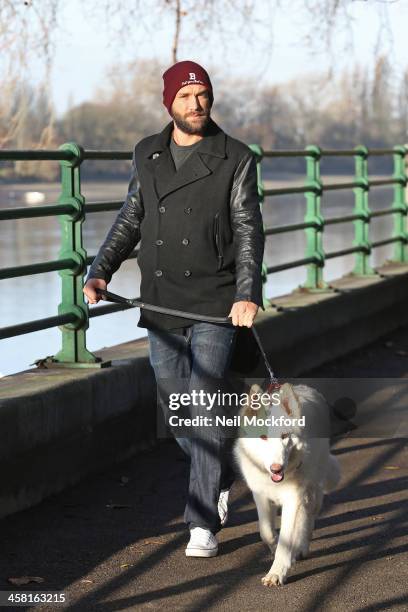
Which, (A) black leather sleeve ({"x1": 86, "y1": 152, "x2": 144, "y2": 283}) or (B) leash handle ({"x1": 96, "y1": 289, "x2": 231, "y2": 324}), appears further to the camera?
(A) black leather sleeve ({"x1": 86, "y1": 152, "x2": 144, "y2": 283})

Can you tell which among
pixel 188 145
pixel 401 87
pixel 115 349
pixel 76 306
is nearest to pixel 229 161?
pixel 188 145

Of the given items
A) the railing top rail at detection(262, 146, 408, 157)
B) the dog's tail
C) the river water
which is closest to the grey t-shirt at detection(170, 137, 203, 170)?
the dog's tail

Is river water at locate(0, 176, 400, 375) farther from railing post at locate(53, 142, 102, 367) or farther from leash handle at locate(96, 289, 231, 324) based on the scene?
leash handle at locate(96, 289, 231, 324)

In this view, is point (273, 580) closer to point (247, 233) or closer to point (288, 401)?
point (288, 401)

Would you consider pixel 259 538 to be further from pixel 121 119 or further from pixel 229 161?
pixel 121 119

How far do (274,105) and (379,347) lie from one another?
66.2 meters

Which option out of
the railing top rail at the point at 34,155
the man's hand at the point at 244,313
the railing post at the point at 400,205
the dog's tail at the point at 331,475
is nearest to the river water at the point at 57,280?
the railing post at the point at 400,205

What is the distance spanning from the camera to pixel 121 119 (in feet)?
231

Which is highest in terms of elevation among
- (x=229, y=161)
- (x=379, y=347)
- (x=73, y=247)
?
(x=229, y=161)

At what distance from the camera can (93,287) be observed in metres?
5.71

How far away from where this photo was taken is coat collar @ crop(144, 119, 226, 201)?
5582 mm

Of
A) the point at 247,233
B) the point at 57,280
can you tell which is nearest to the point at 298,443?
the point at 247,233

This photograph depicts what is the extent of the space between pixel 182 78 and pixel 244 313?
98cm

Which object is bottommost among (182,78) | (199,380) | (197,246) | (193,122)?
(199,380)
